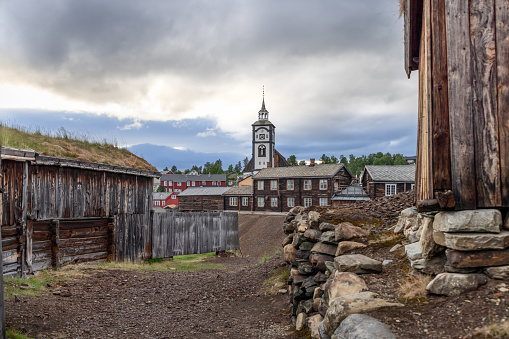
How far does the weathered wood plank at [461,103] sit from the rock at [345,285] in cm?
146

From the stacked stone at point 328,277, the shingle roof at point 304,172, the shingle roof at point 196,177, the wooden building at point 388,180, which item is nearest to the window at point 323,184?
the shingle roof at point 304,172

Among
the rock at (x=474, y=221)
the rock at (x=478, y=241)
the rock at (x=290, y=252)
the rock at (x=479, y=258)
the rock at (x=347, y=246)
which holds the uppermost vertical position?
the rock at (x=474, y=221)

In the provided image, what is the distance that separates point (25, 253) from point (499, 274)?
38.3 ft

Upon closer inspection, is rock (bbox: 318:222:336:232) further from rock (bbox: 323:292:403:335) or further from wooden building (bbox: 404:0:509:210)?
wooden building (bbox: 404:0:509:210)

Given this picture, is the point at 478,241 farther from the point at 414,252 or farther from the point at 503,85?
the point at 503,85

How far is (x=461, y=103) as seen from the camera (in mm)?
3523

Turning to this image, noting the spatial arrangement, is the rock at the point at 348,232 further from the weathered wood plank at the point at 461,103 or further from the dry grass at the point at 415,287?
the weathered wood plank at the point at 461,103

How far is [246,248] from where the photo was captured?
29.3m

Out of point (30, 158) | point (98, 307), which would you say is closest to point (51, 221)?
point (30, 158)

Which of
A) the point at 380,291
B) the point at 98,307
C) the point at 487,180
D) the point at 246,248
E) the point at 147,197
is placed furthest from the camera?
the point at 246,248

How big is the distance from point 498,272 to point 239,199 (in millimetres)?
47763

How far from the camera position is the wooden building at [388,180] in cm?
3606

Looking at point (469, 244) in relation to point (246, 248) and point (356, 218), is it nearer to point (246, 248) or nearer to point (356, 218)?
point (356, 218)

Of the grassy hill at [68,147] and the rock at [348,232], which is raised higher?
the grassy hill at [68,147]
